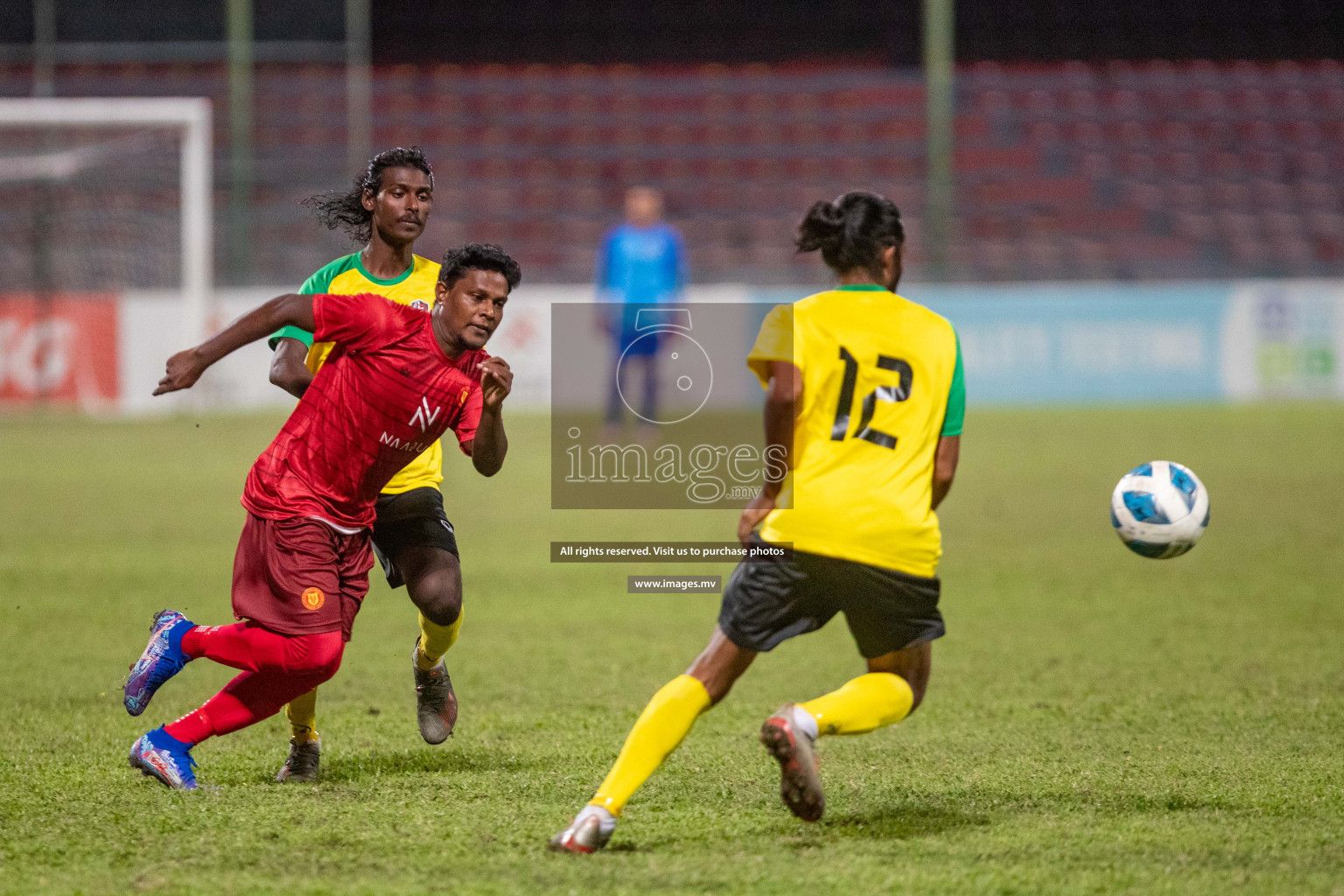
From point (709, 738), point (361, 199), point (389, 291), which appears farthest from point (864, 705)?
point (361, 199)

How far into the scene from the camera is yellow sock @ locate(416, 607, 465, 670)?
459 centimetres

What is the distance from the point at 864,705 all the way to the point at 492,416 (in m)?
1.22

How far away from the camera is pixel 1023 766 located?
14.4ft

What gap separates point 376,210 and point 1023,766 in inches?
105

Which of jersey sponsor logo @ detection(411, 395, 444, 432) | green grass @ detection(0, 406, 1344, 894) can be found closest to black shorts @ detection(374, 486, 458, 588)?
jersey sponsor logo @ detection(411, 395, 444, 432)

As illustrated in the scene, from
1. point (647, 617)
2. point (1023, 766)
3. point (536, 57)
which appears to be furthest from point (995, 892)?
point (536, 57)

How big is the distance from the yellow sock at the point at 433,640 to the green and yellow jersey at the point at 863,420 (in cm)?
142

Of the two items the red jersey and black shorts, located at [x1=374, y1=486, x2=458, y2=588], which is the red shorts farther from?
black shorts, located at [x1=374, y1=486, x2=458, y2=588]

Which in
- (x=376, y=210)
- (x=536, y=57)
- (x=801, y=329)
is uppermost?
(x=536, y=57)

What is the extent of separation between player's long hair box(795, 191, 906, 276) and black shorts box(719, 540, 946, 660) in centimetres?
73

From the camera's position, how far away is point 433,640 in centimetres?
464

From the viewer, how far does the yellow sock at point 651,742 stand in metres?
3.47

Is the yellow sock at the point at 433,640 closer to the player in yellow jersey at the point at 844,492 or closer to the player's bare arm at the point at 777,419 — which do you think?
the player in yellow jersey at the point at 844,492

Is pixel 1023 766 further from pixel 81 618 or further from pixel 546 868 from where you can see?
pixel 81 618
